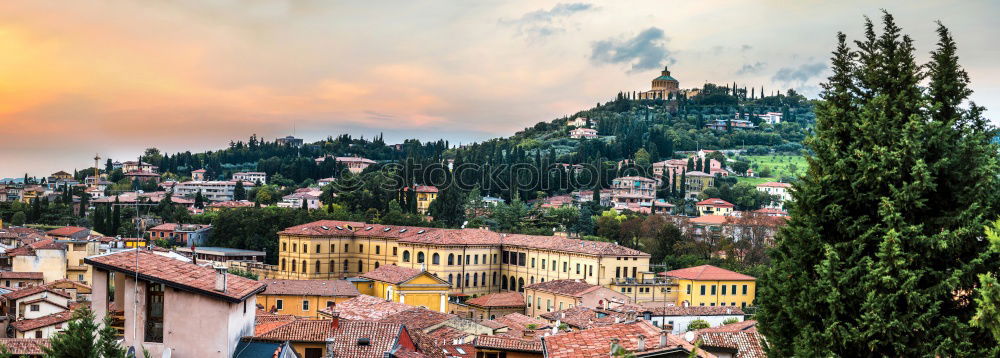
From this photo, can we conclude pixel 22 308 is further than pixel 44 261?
No

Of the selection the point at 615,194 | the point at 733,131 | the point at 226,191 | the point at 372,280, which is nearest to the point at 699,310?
the point at 372,280

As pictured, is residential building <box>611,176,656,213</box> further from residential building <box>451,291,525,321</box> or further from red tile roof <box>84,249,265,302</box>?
red tile roof <box>84,249,265,302</box>

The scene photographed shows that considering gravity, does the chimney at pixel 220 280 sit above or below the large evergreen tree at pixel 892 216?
below

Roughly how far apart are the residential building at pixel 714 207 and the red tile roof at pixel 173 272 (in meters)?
84.8

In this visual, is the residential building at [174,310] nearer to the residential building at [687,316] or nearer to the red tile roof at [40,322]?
the red tile roof at [40,322]

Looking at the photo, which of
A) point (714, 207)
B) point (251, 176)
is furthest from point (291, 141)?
point (714, 207)

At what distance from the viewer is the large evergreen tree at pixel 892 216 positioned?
8.46 metres

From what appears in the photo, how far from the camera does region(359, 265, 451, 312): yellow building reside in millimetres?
44969

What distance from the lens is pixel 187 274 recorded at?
42.7ft

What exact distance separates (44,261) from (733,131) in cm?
12285

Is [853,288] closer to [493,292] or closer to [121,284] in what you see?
[121,284]

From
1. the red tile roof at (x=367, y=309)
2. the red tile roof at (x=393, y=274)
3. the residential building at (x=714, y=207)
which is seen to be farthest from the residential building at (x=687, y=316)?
the residential building at (x=714, y=207)

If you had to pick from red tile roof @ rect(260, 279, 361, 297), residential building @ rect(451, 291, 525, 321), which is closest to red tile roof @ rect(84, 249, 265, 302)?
red tile roof @ rect(260, 279, 361, 297)

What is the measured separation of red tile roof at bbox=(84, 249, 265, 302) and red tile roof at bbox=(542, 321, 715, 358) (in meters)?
4.85
